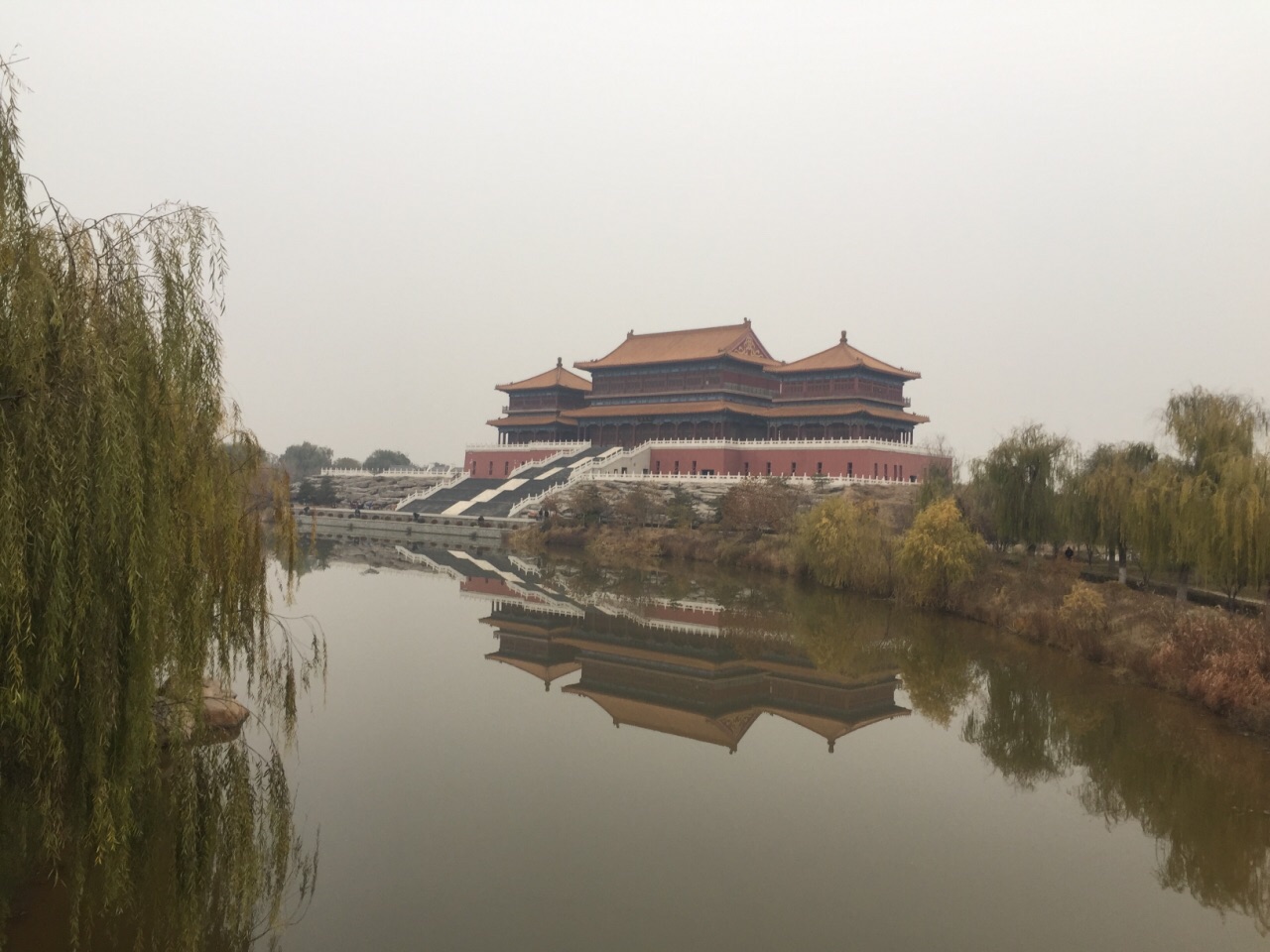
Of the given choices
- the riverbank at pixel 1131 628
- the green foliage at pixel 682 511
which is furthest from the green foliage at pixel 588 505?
the riverbank at pixel 1131 628

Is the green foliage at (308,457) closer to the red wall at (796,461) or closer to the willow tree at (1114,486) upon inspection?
the red wall at (796,461)

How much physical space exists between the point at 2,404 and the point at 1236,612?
18.5m

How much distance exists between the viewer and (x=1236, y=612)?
17328 mm

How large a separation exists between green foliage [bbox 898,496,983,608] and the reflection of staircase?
22.0 m

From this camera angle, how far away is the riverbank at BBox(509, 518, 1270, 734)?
13.6 m

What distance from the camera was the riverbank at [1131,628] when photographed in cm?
1365

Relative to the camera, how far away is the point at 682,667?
679 inches

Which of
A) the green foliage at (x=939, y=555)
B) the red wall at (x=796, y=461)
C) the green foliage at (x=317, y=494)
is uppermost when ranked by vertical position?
the red wall at (x=796, y=461)

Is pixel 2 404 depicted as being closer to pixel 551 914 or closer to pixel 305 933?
pixel 305 933

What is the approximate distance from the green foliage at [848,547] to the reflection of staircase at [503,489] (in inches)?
674

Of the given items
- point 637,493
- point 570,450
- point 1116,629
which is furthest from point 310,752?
point 570,450

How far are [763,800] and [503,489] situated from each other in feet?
122

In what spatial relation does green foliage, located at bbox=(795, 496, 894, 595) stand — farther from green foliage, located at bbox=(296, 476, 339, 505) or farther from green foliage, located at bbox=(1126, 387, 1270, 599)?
Result: green foliage, located at bbox=(296, 476, 339, 505)

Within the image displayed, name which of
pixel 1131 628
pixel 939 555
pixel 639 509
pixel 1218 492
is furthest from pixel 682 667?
pixel 639 509
